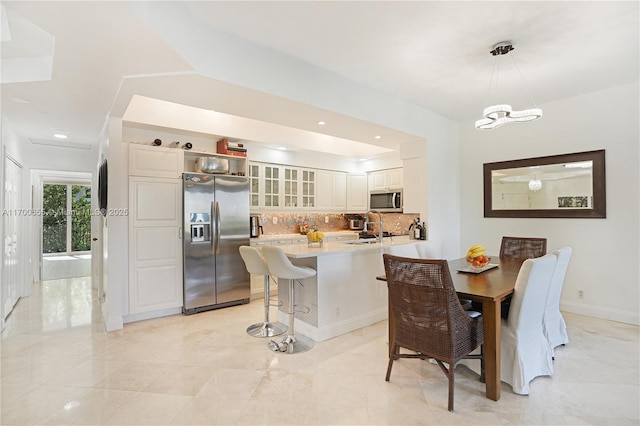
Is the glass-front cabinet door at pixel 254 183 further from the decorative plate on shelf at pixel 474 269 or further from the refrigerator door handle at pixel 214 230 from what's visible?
the decorative plate on shelf at pixel 474 269

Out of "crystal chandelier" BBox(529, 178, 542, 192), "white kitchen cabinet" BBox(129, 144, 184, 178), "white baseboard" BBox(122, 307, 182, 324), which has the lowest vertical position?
"white baseboard" BBox(122, 307, 182, 324)

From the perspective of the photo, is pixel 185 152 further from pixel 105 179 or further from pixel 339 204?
pixel 339 204

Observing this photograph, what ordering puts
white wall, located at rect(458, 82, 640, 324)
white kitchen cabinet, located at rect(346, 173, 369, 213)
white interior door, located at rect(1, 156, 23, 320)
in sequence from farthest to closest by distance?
white kitchen cabinet, located at rect(346, 173, 369, 213) → white interior door, located at rect(1, 156, 23, 320) → white wall, located at rect(458, 82, 640, 324)

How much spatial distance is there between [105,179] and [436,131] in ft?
14.9

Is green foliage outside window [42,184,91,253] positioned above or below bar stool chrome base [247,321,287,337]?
above

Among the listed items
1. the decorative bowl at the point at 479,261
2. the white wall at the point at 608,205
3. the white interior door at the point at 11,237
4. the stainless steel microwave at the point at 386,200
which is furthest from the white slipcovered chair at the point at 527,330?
the white interior door at the point at 11,237

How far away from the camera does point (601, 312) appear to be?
4059 mm

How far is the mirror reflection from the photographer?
4.22m

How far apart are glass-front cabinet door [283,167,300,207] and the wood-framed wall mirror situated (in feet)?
10.1

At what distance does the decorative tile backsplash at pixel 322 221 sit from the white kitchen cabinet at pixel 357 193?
0.37 m

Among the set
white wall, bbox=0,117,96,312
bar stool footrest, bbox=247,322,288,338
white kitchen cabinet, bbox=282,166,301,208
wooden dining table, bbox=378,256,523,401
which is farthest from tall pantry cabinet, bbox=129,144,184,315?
wooden dining table, bbox=378,256,523,401

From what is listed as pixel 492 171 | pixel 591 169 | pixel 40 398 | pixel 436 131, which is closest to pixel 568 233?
pixel 591 169

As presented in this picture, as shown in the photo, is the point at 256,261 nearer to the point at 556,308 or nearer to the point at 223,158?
the point at 223,158

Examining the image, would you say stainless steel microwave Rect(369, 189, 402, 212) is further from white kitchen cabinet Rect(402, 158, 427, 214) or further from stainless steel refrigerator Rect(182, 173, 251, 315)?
stainless steel refrigerator Rect(182, 173, 251, 315)
